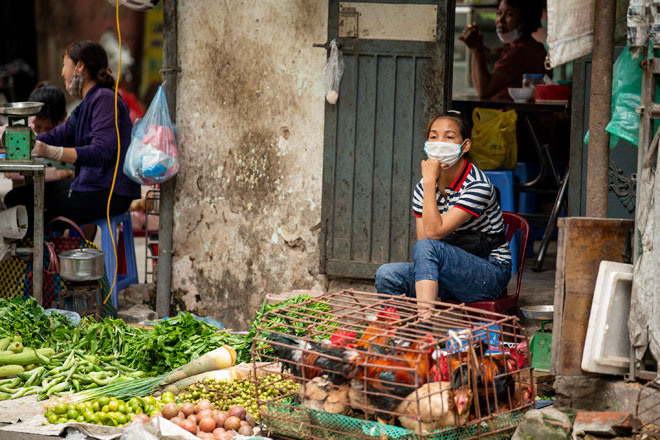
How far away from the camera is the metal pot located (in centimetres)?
636

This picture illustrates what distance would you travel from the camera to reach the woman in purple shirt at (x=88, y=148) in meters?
6.86

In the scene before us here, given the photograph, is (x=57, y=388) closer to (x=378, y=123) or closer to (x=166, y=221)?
(x=166, y=221)

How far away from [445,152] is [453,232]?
1.54ft

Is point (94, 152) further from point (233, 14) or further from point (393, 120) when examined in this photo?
point (393, 120)

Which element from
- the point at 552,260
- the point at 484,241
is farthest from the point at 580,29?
the point at 552,260

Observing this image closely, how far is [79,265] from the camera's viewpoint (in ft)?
20.9

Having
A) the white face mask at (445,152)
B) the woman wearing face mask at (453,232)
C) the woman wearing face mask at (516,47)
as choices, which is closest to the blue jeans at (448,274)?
the woman wearing face mask at (453,232)

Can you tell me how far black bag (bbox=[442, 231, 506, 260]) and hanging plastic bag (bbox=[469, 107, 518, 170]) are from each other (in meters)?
2.27

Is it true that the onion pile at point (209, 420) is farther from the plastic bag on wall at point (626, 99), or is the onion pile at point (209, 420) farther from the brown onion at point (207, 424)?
the plastic bag on wall at point (626, 99)

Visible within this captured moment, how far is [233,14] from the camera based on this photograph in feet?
21.8

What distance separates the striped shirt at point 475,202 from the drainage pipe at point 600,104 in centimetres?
63

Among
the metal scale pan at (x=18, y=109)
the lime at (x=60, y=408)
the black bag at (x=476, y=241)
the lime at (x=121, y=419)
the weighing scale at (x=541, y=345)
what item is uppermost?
the metal scale pan at (x=18, y=109)

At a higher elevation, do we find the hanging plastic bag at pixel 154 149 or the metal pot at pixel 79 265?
the hanging plastic bag at pixel 154 149

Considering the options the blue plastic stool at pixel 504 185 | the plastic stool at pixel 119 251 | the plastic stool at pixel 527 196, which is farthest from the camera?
the plastic stool at pixel 527 196
